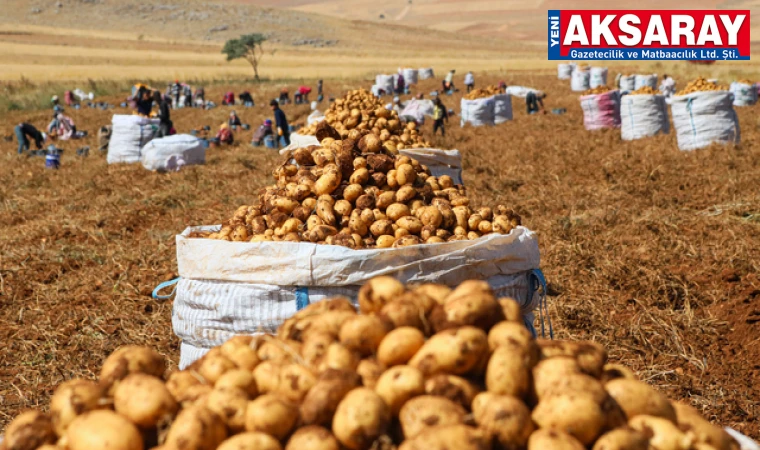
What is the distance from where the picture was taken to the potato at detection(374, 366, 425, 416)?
1858 millimetres

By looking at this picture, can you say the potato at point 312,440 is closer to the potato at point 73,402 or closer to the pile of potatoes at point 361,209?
the potato at point 73,402

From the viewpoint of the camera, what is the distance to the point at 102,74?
172 feet

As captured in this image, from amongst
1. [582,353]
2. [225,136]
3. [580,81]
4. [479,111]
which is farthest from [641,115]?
[580,81]

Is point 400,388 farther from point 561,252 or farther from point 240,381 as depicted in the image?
point 561,252

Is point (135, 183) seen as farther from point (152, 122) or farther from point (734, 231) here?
point (734, 231)

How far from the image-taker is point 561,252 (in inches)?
244

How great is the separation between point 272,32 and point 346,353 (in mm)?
110057

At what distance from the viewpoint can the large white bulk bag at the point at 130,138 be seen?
13172 mm

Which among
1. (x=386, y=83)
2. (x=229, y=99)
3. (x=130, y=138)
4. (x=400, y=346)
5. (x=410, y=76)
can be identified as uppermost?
(x=410, y=76)

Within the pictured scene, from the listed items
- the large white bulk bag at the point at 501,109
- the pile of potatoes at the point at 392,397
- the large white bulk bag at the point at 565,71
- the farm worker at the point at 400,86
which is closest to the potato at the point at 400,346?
the pile of potatoes at the point at 392,397

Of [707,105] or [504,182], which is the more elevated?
[707,105]

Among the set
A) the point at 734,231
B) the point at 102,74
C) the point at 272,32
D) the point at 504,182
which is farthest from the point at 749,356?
the point at 272,32

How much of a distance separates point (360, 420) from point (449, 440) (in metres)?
0.25

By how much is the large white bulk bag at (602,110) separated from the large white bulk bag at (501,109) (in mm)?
3416
